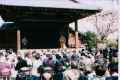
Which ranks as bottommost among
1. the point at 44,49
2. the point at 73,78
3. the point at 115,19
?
the point at 73,78

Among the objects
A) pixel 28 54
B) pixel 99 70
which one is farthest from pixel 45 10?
pixel 99 70

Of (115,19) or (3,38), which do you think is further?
(115,19)

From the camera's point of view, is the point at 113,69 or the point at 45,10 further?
the point at 113,69

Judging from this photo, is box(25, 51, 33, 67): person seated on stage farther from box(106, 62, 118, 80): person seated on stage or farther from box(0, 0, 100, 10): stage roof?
box(106, 62, 118, 80): person seated on stage

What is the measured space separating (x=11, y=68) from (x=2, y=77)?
6 cm

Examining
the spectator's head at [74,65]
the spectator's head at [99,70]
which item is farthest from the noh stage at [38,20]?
the spectator's head at [99,70]

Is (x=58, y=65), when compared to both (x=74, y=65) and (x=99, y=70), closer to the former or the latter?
(x=74, y=65)

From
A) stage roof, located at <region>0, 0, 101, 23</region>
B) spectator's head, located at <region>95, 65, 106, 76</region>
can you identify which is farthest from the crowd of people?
stage roof, located at <region>0, 0, 101, 23</region>

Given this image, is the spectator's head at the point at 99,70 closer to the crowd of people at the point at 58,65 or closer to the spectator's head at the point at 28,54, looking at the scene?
the crowd of people at the point at 58,65

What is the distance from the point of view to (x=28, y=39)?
1937mm

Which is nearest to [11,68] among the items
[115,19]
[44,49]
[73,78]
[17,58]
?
[17,58]

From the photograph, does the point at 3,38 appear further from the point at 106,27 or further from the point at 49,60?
the point at 106,27

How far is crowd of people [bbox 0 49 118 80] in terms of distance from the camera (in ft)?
6.25

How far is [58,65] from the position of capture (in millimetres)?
1984
